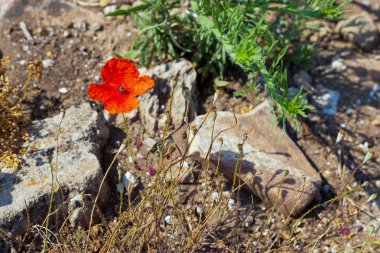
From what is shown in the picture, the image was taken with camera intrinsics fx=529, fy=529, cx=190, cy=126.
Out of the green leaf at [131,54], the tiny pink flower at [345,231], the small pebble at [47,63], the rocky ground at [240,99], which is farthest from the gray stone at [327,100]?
the small pebble at [47,63]

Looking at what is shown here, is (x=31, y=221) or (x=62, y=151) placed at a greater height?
(x=62, y=151)

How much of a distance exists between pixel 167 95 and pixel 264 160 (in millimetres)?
754

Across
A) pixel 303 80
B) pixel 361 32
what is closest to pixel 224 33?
pixel 303 80

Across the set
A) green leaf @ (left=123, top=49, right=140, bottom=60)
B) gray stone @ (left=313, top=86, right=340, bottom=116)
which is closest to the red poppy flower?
green leaf @ (left=123, top=49, right=140, bottom=60)

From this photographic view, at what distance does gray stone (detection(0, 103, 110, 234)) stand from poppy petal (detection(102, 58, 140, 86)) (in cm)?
35

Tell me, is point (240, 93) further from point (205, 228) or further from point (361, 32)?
point (361, 32)

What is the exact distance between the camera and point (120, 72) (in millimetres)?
2748

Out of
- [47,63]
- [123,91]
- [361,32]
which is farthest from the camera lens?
[361,32]

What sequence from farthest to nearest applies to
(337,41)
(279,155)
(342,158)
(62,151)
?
(337,41)
(342,158)
(279,155)
(62,151)

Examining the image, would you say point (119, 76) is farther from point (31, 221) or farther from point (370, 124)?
point (370, 124)

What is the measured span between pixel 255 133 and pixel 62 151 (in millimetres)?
1159

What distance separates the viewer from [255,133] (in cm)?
325

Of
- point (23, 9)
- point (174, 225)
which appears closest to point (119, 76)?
point (174, 225)

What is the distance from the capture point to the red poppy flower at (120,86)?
259 cm
